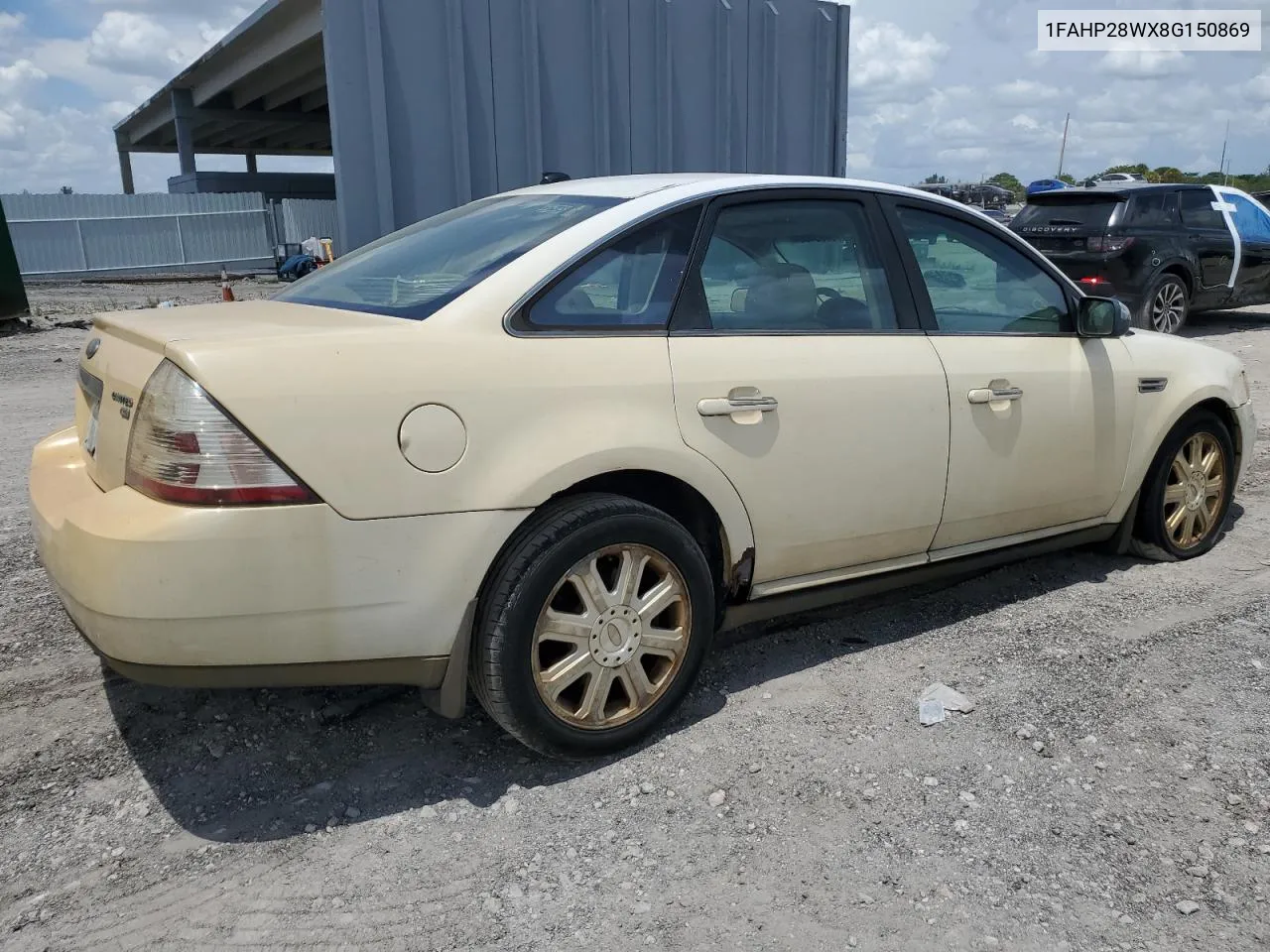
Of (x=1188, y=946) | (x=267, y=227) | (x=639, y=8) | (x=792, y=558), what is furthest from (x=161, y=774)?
(x=267, y=227)

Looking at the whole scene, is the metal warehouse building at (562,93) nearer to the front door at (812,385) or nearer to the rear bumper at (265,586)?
the front door at (812,385)

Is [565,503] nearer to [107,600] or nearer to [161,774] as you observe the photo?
[107,600]

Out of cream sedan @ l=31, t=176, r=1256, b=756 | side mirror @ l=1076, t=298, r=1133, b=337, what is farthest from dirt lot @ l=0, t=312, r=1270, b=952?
side mirror @ l=1076, t=298, r=1133, b=337

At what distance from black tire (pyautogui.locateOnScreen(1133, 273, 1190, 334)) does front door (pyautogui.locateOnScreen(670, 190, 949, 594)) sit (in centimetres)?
880

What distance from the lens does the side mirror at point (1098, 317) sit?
3.96m

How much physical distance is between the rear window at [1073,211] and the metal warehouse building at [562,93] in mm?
4311

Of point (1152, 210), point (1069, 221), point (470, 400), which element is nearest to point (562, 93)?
point (1069, 221)

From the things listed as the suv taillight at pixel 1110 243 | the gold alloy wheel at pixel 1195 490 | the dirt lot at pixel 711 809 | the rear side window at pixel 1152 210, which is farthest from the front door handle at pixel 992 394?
the rear side window at pixel 1152 210

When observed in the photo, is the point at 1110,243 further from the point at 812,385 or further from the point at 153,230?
the point at 153,230

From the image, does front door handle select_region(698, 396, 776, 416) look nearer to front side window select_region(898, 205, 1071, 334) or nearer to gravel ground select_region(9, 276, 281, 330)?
front side window select_region(898, 205, 1071, 334)

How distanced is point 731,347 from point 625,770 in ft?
4.18

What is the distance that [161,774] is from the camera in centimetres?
285

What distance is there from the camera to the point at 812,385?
3.18 metres

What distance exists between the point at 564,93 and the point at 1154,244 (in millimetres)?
7137
